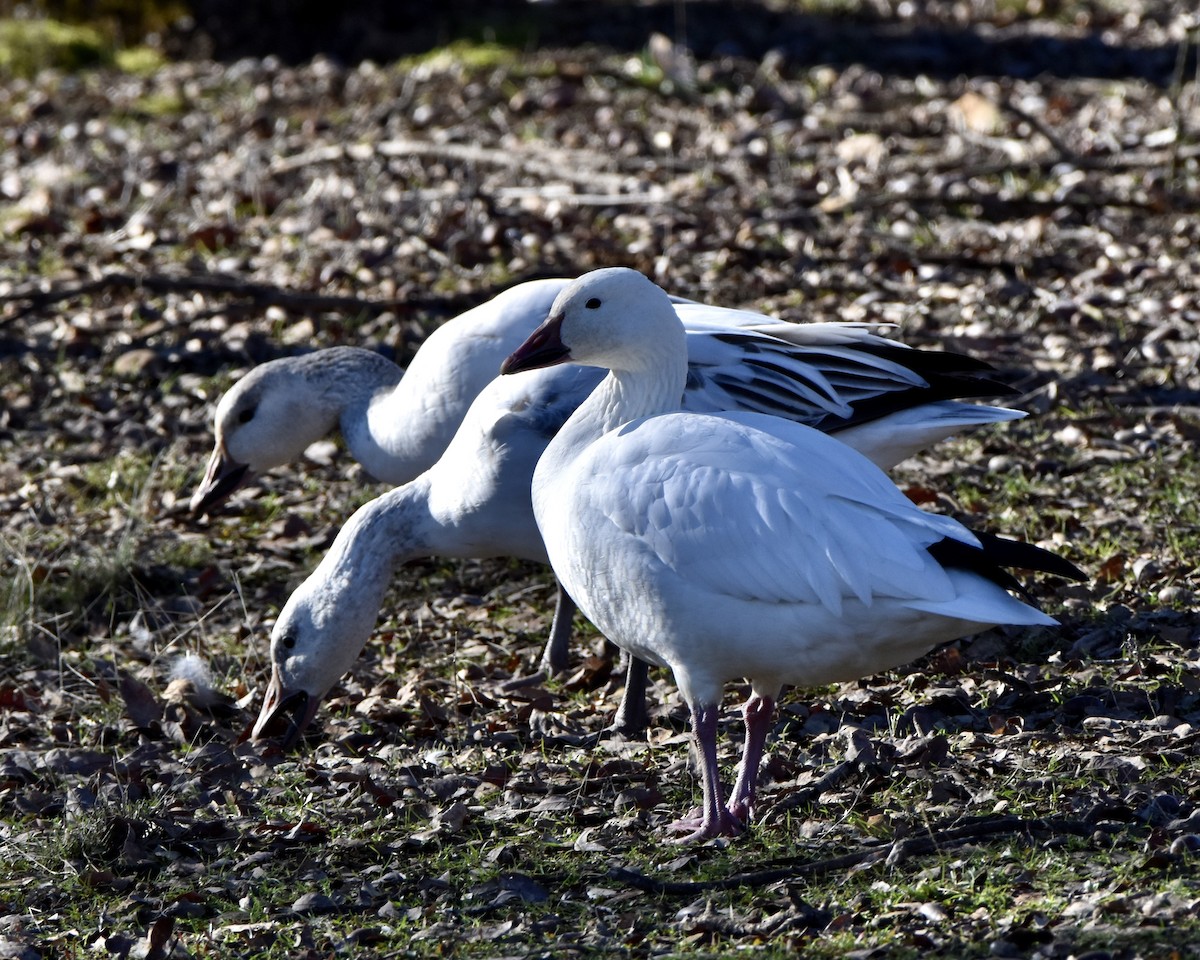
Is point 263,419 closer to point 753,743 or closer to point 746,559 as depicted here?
point 753,743

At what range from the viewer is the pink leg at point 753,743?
3.81 m

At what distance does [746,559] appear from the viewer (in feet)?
11.5

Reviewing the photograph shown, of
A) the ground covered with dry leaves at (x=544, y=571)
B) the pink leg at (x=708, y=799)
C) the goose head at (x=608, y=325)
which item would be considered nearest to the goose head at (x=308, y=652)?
the ground covered with dry leaves at (x=544, y=571)

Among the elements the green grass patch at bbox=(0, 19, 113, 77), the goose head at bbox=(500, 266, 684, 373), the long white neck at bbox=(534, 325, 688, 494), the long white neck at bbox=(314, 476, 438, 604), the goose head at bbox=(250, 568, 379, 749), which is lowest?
the goose head at bbox=(250, 568, 379, 749)

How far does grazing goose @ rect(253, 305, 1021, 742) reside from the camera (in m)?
4.54

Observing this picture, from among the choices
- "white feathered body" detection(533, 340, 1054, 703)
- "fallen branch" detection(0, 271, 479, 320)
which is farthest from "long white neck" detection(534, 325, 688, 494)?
"fallen branch" detection(0, 271, 479, 320)

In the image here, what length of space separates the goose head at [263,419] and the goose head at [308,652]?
1155mm

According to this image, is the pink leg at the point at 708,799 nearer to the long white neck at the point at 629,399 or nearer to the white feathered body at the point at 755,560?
the white feathered body at the point at 755,560

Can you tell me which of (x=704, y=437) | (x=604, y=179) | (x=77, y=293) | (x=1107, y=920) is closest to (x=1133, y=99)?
(x=604, y=179)

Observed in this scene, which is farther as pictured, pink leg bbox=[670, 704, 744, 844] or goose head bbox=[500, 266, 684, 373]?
goose head bbox=[500, 266, 684, 373]

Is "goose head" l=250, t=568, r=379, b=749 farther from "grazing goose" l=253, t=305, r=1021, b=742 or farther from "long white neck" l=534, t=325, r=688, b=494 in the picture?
"long white neck" l=534, t=325, r=688, b=494

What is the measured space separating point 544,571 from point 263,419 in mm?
1182

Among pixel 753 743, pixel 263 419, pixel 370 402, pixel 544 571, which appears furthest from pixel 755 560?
pixel 263 419

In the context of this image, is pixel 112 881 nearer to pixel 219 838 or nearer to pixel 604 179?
pixel 219 838
